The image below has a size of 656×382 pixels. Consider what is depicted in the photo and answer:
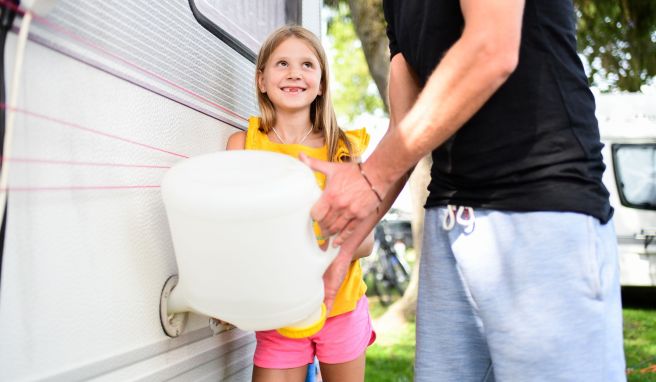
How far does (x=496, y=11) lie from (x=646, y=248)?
7202mm

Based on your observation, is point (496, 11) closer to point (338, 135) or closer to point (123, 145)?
point (123, 145)

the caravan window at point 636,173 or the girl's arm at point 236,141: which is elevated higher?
the caravan window at point 636,173

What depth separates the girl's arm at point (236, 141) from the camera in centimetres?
213

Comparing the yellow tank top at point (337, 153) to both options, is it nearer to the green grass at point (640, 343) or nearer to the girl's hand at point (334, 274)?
the girl's hand at point (334, 274)

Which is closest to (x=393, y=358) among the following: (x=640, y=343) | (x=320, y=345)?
(x=640, y=343)

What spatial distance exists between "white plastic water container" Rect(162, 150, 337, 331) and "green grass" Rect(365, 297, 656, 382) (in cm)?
358

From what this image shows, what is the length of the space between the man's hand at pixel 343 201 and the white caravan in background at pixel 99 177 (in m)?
0.49

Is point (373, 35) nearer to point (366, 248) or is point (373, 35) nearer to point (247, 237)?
point (366, 248)

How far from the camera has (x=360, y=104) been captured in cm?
1933

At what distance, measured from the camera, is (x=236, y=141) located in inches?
84.7

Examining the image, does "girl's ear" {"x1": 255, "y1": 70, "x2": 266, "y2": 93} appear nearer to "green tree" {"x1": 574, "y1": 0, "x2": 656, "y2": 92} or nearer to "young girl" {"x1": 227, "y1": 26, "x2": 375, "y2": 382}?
"young girl" {"x1": 227, "y1": 26, "x2": 375, "y2": 382}

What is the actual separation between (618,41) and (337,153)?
1022 cm

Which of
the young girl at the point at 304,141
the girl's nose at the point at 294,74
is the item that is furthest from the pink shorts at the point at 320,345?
the girl's nose at the point at 294,74

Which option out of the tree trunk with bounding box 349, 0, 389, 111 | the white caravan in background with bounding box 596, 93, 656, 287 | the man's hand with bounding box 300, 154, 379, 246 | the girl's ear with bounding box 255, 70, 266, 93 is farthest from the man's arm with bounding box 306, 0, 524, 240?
the white caravan in background with bounding box 596, 93, 656, 287
